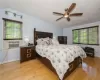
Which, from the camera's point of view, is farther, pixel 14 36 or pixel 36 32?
pixel 36 32

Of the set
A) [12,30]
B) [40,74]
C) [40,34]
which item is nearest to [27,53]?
[12,30]

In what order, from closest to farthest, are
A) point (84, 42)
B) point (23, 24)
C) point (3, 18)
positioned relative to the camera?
point (3, 18)
point (23, 24)
point (84, 42)

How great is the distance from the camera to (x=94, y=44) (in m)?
4.81

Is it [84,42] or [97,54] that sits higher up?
[84,42]

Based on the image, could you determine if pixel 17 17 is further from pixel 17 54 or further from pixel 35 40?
pixel 17 54

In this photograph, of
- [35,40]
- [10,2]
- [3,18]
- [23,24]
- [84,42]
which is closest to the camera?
[10,2]

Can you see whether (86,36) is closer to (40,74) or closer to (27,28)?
(27,28)

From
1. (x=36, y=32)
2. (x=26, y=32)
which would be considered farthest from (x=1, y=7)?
(x=36, y=32)

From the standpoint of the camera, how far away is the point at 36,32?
4656 mm

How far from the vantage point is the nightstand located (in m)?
3.62

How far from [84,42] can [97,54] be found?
1.13 m

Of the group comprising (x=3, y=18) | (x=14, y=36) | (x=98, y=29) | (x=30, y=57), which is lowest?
(x=30, y=57)

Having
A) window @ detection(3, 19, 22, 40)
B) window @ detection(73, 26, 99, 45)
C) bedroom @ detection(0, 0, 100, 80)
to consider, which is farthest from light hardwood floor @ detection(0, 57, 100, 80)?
window @ detection(73, 26, 99, 45)

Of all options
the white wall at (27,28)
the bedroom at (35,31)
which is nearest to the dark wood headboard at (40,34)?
the bedroom at (35,31)
